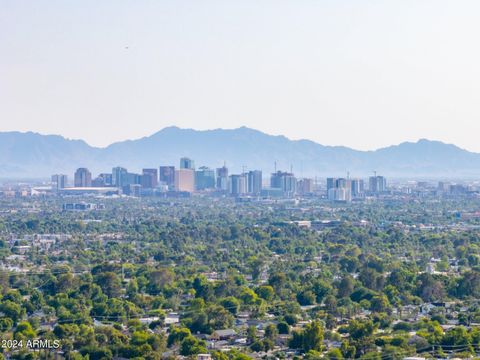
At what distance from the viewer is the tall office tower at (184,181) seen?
17875cm

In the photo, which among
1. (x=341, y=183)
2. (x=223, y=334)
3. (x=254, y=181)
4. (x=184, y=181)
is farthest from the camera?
(x=184, y=181)

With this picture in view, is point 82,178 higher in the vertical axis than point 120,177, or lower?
lower

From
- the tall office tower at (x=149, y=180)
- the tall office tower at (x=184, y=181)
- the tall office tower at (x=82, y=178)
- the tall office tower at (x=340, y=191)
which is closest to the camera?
the tall office tower at (x=340, y=191)

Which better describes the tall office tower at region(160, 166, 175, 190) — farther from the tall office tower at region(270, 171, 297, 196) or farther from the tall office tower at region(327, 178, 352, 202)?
the tall office tower at region(327, 178, 352, 202)

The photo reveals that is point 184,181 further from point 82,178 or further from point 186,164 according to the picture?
point 82,178

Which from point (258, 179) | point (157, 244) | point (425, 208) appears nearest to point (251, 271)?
point (157, 244)

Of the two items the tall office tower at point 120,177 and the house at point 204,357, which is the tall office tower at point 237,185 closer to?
the tall office tower at point 120,177

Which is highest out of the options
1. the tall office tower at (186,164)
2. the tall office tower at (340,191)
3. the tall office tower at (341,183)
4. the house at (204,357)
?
the tall office tower at (186,164)

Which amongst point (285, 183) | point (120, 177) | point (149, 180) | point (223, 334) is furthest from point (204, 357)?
point (120, 177)

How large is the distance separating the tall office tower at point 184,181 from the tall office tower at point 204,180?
330 centimetres

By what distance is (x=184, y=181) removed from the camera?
17962cm

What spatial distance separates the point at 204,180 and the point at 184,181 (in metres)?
7.10

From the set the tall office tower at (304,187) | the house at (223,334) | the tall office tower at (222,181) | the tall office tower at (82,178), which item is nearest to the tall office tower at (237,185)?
the tall office tower at (304,187)

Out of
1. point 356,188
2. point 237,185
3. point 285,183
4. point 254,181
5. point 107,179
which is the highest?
point 107,179
